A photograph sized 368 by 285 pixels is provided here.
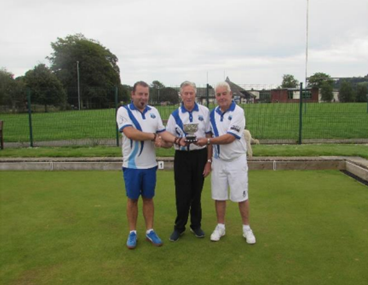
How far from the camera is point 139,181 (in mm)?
3986

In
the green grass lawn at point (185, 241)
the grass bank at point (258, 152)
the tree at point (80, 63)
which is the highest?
the tree at point (80, 63)

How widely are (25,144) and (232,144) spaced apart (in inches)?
395

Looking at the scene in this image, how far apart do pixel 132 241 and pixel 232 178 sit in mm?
1391

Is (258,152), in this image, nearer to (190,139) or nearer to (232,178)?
(232,178)

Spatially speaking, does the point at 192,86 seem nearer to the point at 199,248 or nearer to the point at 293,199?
the point at 199,248

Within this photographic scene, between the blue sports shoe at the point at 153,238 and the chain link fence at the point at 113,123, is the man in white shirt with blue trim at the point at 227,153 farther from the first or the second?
the chain link fence at the point at 113,123

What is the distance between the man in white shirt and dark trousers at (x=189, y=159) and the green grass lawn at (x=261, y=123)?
8.44 meters

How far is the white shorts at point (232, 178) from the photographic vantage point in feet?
13.4

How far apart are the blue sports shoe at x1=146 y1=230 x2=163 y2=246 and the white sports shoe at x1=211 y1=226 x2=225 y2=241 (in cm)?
64

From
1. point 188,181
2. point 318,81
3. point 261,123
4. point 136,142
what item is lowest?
point 188,181

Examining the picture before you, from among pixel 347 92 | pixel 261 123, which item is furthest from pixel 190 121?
pixel 347 92

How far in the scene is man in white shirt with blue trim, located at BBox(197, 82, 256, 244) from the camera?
393cm

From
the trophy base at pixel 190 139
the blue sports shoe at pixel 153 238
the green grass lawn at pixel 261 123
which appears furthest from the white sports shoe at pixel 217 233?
the green grass lawn at pixel 261 123

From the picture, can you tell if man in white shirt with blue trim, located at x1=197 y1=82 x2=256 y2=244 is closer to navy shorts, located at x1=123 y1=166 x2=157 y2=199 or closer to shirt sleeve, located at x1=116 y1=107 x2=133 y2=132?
navy shorts, located at x1=123 y1=166 x2=157 y2=199
